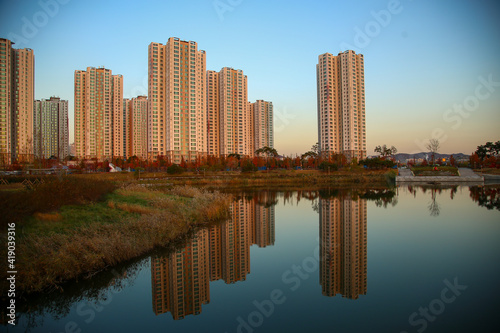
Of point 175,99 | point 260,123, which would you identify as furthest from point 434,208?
point 260,123

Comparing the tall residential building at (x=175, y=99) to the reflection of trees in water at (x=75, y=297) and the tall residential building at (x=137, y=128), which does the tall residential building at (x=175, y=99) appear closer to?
the tall residential building at (x=137, y=128)

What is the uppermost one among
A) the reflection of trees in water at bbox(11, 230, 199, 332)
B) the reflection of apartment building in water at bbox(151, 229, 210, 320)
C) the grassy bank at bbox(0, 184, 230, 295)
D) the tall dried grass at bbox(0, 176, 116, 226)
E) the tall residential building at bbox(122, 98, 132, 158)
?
the tall residential building at bbox(122, 98, 132, 158)

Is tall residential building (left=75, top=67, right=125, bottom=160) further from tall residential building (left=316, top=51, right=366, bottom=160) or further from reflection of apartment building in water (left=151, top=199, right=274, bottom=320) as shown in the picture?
reflection of apartment building in water (left=151, top=199, right=274, bottom=320)

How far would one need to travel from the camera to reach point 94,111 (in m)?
100

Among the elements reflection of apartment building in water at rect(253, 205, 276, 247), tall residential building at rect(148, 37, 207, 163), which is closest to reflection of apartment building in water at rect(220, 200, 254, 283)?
reflection of apartment building in water at rect(253, 205, 276, 247)

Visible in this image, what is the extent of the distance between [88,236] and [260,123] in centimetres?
11568

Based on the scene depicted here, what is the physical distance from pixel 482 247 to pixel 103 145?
355 ft

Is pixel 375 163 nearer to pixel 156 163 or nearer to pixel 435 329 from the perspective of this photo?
pixel 156 163

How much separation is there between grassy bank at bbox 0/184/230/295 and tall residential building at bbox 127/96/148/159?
100407mm

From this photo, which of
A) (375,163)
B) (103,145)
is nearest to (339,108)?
(375,163)

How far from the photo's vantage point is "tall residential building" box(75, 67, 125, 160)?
3903 inches

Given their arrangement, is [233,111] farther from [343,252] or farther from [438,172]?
[343,252]

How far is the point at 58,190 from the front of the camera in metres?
14.6

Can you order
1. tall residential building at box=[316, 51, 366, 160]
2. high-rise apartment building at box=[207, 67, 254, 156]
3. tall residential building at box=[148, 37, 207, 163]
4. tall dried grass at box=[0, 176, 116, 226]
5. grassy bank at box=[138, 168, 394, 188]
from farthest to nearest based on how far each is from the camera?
high-rise apartment building at box=[207, 67, 254, 156] < tall residential building at box=[316, 51, 366, 160] < tall residential building at box=[148, 37, 207, 163] < grassy bank at box=[138, 168, 394, 188] < tall dried grass at box=[0, 176, 116, 226]
